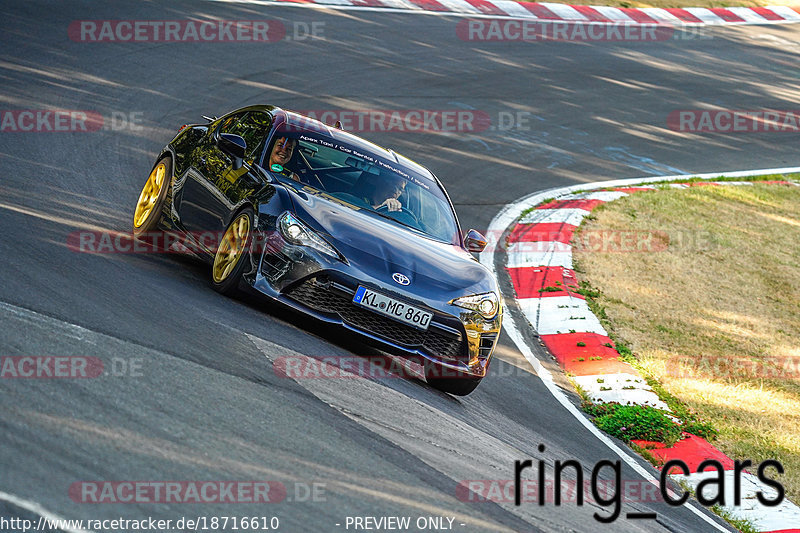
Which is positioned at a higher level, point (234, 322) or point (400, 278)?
point (400, 278)

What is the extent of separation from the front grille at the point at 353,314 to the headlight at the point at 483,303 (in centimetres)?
31

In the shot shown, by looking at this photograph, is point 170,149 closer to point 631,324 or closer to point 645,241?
point 631,324

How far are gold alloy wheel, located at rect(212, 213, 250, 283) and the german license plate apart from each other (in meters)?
0.99

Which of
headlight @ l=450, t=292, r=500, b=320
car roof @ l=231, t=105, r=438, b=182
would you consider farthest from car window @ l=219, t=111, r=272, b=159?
headlight @ l=450, t=292, r=500, b=320

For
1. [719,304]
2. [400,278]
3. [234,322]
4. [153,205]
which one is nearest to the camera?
[234,322]

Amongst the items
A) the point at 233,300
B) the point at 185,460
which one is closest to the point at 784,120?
the point at 233,300

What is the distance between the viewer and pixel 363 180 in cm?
804

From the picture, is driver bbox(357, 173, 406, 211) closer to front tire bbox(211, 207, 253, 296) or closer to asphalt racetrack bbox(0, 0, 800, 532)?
front tire bbox(211, 207, 253, 296)

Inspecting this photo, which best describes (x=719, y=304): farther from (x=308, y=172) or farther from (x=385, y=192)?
(x=308, y=172)

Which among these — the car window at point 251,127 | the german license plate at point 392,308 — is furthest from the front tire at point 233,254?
the german license plate at point 392,308

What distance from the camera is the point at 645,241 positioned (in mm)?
12438

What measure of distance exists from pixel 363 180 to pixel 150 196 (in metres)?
2.06

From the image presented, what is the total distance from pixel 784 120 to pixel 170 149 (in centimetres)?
1508

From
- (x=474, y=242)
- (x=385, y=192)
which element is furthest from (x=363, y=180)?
(x=474, y=242)
